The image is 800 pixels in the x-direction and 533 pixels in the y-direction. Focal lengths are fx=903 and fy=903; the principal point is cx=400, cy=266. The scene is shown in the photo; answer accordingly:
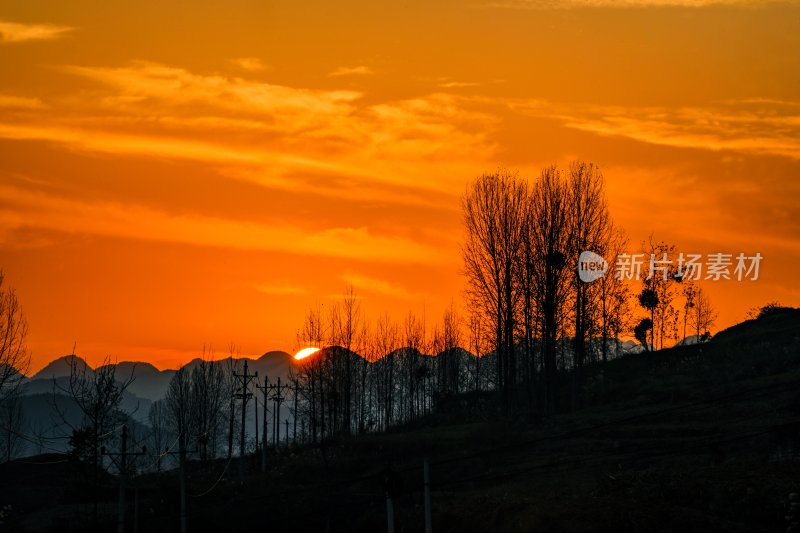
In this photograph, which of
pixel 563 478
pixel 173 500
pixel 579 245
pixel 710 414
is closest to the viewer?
pixel 563 478

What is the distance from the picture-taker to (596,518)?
2973cm

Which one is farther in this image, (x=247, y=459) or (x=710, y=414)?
(x=247, y=459)

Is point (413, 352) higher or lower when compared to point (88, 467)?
higher

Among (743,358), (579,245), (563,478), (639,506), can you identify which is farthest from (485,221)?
(639,506)

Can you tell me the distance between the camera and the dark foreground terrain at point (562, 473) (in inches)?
1197

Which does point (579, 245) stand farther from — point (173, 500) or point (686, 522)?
point (686, 522)

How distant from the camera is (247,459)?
7888 centimetres

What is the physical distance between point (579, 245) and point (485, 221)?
21.8ft

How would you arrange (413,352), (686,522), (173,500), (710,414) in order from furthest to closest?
(413,352)
(173,500)
(710,414)
(686,522)

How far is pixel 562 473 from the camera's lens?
40062mm

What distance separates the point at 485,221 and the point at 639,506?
34908 mm

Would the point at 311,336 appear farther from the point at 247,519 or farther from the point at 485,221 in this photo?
the point at 247,519

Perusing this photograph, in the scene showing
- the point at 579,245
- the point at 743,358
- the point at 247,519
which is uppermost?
the point at 579,245

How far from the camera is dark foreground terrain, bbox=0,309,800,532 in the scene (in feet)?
99.8
